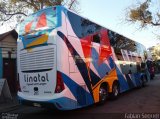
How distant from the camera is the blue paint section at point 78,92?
9.09 metres

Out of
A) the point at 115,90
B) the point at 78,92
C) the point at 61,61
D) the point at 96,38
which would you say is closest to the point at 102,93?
the point at 115,90

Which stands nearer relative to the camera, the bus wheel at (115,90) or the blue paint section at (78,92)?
the blue paint section at (78,92)

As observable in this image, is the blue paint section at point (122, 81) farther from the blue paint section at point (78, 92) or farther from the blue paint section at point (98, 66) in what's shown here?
the blue paint section at point (78, 92)

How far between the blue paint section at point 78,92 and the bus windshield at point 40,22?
1.98 metres

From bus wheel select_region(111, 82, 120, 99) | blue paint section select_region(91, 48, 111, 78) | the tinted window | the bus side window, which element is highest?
the tinted window

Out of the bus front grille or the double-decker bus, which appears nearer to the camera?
the double-decker bus

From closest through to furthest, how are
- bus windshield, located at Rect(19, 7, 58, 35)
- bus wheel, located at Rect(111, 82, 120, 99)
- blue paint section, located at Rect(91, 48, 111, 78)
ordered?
1. bus windshield, located at Rect(19, 7, 58, 35)
2. blue paint section, located at Rect(91, 48, 111, 78)
3. bus wheel, located at Rect(111, 82, 120, 99)

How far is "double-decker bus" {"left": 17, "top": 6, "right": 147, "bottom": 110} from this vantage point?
899cm

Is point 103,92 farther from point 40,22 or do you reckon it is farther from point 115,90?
point 40,22

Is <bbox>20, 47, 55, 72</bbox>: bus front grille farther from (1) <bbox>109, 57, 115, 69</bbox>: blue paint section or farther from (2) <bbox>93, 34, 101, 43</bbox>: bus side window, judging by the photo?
(1) <bbox>109, 57, 115, 69</bbox>: blue paint section

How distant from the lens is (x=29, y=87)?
387 inches

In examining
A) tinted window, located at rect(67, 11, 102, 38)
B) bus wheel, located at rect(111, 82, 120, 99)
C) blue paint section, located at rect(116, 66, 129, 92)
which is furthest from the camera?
blue paint section, located at rect(116, 66, 129, 92)


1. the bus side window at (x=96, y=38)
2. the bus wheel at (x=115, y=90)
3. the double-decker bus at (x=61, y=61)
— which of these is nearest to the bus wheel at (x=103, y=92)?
the double-decker bus at (x=61, y=61)

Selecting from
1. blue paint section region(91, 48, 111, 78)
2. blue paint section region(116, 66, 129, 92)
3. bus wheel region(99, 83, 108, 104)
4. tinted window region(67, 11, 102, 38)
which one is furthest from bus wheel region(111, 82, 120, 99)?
tinted window region(67, 11, 102, 38)
